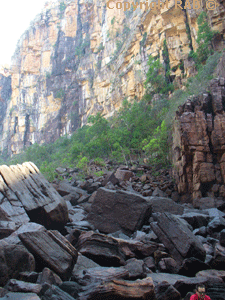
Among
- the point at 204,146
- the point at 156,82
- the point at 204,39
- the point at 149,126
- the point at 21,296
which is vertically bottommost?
the point at 21,296

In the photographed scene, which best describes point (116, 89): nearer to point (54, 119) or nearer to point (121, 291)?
point (54, 119)

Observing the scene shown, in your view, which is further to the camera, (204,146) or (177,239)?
(204,146)

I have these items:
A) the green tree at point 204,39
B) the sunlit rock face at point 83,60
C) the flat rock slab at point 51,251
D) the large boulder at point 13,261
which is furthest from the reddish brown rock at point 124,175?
the green tree at point 204,39

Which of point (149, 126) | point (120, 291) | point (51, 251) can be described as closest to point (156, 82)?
point (149, 126)

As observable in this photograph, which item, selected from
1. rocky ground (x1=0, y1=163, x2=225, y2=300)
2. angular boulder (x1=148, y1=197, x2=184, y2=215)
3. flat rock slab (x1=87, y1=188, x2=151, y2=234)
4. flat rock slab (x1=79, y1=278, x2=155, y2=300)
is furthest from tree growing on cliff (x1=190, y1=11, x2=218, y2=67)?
flat rock slab (x1=79, y1=278, x2=155, y2=300)

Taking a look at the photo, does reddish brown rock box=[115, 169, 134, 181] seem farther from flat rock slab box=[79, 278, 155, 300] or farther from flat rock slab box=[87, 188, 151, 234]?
flat rock slab box=[79, 278, 155, 300]

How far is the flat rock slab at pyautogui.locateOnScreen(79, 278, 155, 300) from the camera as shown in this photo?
2725 mm

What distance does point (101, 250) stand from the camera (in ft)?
13.5

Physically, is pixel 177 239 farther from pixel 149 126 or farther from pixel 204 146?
pixel 149 126

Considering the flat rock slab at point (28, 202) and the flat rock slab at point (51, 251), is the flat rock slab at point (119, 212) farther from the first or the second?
the flat rock slab at point (51, 251)

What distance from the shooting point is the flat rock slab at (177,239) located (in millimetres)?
4094

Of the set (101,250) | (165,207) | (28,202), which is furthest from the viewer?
(165,207)

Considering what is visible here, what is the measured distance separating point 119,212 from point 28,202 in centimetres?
222

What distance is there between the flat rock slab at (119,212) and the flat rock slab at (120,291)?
9.22 ft
